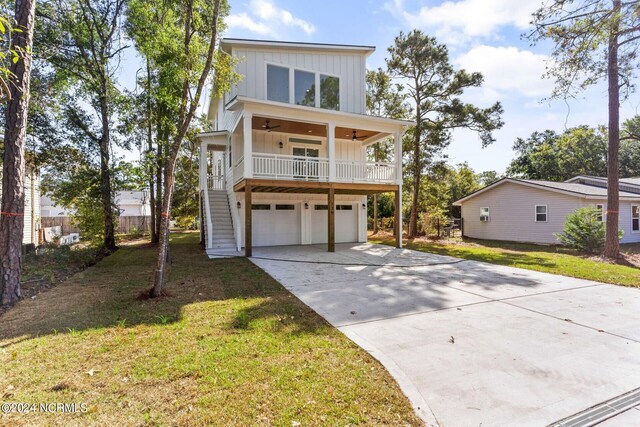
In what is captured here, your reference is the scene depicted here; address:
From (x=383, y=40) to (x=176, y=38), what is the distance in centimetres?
1424

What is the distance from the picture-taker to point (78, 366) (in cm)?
314

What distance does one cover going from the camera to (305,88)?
13531mm

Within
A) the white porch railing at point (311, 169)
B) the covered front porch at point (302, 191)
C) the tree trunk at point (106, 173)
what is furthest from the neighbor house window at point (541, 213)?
the tree trunk at point (106, 173)

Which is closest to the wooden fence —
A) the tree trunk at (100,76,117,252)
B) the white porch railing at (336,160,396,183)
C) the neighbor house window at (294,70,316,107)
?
the tree trunk at (100,76,117,252)

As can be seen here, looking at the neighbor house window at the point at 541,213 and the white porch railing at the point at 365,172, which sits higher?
the white porch railing at the point at 365,172

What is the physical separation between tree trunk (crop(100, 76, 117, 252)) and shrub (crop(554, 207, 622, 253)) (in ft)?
63.9

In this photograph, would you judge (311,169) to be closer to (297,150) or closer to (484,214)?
(297,150)

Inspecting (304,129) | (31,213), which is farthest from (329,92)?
(31,213)

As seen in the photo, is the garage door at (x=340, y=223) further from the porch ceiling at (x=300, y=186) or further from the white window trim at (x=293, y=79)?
the white window trim at (x=293, y=79)

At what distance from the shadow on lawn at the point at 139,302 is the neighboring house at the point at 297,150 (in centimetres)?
342

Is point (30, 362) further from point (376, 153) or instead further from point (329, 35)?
point (376, 153)

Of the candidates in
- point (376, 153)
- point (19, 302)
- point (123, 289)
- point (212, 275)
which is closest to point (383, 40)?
point (376, 153)

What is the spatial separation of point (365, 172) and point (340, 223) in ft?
10.4

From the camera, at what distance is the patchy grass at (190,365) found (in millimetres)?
2432
